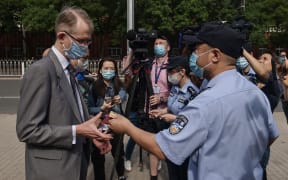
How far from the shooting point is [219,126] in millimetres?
2207

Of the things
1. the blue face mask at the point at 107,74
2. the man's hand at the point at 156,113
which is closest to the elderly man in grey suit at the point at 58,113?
the man's hand at the point at 156,113

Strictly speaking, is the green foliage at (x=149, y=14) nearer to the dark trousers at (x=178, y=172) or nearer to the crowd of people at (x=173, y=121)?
the dark trousers at (x=178, y=172)

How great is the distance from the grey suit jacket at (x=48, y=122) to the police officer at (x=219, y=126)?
1.87ft

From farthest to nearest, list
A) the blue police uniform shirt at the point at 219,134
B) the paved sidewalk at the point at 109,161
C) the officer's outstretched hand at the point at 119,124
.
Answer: the paved sidewalk at the point at 109,161 < the officer's outstretched hand at the point at 119,124 < the blue police uniform shirt at the point at 219,134

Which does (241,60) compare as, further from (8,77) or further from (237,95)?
(8,77)

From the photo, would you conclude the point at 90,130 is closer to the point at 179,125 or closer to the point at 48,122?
the point at 48,122

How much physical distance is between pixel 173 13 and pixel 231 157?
80.8 ft

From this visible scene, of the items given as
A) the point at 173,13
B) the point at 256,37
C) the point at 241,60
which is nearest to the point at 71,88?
the point at 241,60

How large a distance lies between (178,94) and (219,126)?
9.42 feet

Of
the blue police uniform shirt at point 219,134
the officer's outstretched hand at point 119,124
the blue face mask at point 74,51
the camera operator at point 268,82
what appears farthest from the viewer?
the camera operator at point 268,82

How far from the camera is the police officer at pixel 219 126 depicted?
2.21 m

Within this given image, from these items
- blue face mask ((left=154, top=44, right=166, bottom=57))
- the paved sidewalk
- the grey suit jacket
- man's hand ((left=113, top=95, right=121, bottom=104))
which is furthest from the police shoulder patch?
the paved sidewalk

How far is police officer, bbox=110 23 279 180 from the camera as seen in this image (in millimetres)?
2209

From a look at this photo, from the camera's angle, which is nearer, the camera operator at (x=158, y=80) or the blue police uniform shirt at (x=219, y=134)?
the blue police uniform shirt at (x=219, y=134)
